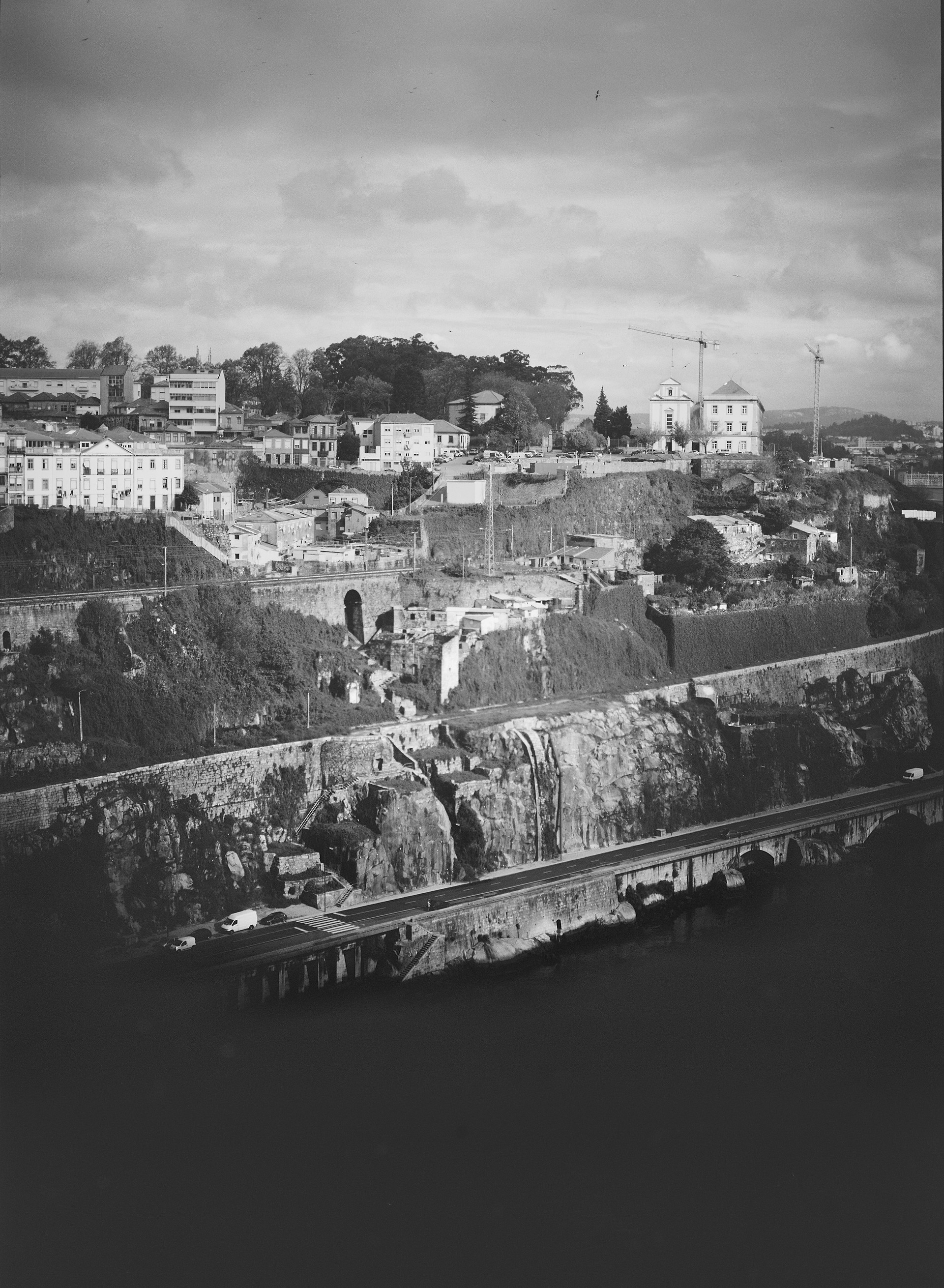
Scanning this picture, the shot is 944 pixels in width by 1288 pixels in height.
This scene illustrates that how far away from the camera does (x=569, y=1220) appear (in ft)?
18.1

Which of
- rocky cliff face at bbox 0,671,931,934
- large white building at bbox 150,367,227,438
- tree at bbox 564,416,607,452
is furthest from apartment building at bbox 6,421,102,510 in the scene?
tree at bbox 564,416,607,452

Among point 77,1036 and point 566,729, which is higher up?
point 566,729

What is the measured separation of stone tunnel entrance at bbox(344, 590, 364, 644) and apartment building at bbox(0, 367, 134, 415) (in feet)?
8.88

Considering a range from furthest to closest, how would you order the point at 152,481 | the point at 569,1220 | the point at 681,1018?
the point at 152,481
the point at 681,1018
the point at 569,1220

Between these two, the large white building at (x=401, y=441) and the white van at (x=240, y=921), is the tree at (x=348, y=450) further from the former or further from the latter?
the white van at (x=240, y=921)

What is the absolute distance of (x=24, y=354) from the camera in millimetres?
10539

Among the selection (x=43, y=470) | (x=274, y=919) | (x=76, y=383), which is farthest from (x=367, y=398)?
(x=274, y=919)

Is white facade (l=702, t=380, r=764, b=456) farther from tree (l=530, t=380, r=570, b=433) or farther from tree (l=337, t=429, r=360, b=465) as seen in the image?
tree (l=337, t=429, r=360, b=465)

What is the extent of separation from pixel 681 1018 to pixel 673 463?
7466 mm

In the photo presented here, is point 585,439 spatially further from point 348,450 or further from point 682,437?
point 348,450

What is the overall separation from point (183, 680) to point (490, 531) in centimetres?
359

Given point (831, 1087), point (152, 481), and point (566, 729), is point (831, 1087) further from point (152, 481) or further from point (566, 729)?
point (152, 481)

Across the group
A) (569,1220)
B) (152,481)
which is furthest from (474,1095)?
(152,481)

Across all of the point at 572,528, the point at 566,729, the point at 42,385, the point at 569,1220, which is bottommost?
the point at 569,1220
